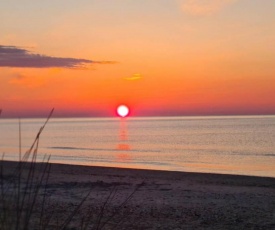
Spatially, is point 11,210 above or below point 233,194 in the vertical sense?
above

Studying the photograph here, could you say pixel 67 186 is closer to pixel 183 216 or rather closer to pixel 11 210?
pixel 183 216

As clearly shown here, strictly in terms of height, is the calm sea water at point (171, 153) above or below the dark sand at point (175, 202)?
below

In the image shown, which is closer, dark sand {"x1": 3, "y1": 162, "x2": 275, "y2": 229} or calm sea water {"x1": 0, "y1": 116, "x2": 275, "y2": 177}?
dark sand {"x1": 3, "y1": 162, "x2": 275, "y2": 229}

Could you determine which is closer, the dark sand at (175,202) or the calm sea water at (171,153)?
the dark sand at (175,202)

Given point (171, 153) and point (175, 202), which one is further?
point (171, 153)

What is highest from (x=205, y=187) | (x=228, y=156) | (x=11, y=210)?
(x=11, y=210)

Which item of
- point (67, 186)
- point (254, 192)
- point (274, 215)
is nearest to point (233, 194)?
point (254, 192)

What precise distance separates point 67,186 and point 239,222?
788cm

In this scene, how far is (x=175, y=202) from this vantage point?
1406 centimetres

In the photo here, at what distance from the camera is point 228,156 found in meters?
43.3

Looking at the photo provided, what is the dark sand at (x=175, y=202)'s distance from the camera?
1110cm

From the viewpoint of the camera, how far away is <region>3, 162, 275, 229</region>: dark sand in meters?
11.1

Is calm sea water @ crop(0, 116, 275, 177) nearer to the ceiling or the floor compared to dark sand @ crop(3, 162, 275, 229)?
nearer to the floor

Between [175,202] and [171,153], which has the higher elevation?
[175,202]
